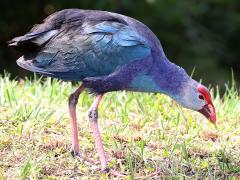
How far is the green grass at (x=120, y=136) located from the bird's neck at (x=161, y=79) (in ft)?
1.56

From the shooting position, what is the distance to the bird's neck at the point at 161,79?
5.39m

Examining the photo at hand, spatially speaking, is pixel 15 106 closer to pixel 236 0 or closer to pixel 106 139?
pixel 106 139

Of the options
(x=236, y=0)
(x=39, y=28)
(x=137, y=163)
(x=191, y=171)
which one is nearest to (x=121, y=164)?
(x=137, y=163)

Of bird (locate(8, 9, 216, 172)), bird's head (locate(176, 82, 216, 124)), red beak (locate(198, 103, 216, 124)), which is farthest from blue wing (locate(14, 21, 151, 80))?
red beak (locate(198, 103, 216, 124))

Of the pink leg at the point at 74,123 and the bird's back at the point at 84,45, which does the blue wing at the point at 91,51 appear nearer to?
the bird's back at the point at 84,45

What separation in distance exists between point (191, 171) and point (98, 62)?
1.10 meters

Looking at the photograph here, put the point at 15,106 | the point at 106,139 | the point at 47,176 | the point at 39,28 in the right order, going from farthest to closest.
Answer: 1. the point at 15,106
2. the point at 106,139
3. the point at 39,28
4. the point at 47,176

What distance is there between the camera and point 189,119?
6418mm

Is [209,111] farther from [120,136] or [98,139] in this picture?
[98,139]

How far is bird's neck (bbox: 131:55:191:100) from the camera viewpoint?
17.7 feet

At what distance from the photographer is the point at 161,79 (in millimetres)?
5504

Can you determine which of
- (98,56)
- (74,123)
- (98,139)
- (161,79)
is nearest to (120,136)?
(74,123)

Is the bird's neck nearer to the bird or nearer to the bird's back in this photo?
the bird

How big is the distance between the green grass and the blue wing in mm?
652
